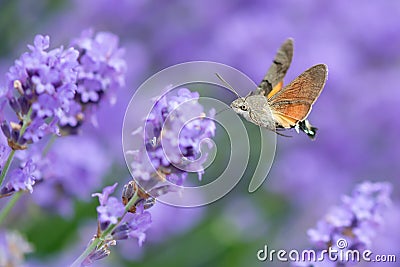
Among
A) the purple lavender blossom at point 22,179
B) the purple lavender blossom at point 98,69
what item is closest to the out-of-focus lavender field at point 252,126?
the purple lavender blossom at point 98,69

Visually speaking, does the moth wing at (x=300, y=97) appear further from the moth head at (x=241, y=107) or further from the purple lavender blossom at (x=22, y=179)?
the purple lavender blossom at (x=22, y=179)

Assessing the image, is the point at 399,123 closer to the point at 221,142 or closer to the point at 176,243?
the point at 221,142

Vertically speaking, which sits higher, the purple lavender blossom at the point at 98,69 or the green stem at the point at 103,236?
the purple lavender blossom at the point at 98,69

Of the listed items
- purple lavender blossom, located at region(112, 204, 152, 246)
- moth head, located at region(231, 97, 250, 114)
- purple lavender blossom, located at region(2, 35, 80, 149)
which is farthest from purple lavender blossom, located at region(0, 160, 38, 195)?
moth head, located at region(231, 97, 250, 114)

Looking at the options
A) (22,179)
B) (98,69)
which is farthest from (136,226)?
(98,69)

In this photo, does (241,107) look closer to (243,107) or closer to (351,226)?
(243,107)
